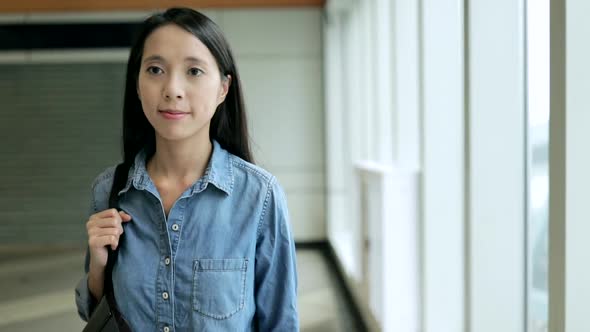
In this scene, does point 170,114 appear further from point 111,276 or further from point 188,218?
point 111,276

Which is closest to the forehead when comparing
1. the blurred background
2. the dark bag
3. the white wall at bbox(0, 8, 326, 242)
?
the dark bag

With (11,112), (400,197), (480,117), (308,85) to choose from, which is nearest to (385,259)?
(400,197)

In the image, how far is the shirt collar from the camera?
1.26m

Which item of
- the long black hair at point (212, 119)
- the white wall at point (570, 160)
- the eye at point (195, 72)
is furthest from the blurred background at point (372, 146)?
the eye at point (195, 72)

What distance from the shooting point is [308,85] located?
7.68 m

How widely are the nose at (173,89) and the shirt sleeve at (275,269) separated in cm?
30

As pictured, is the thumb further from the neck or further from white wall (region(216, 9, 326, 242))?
white wall (region(216, 9, 326, 242))

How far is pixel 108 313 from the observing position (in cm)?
119

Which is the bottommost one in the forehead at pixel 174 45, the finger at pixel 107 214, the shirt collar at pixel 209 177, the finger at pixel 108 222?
the finger at pixel 108 222

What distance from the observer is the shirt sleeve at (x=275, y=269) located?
1279 millimetres

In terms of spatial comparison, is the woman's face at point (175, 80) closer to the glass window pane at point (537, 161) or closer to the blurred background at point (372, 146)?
the blurred background at point (372, 146)

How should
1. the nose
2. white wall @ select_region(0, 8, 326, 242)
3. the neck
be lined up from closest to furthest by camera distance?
the nose, the neck, white wall @ select_region(0, 8, 326, 242)

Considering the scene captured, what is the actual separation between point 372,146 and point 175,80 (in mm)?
3657

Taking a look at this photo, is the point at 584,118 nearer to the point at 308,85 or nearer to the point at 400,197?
the point at 400,197
